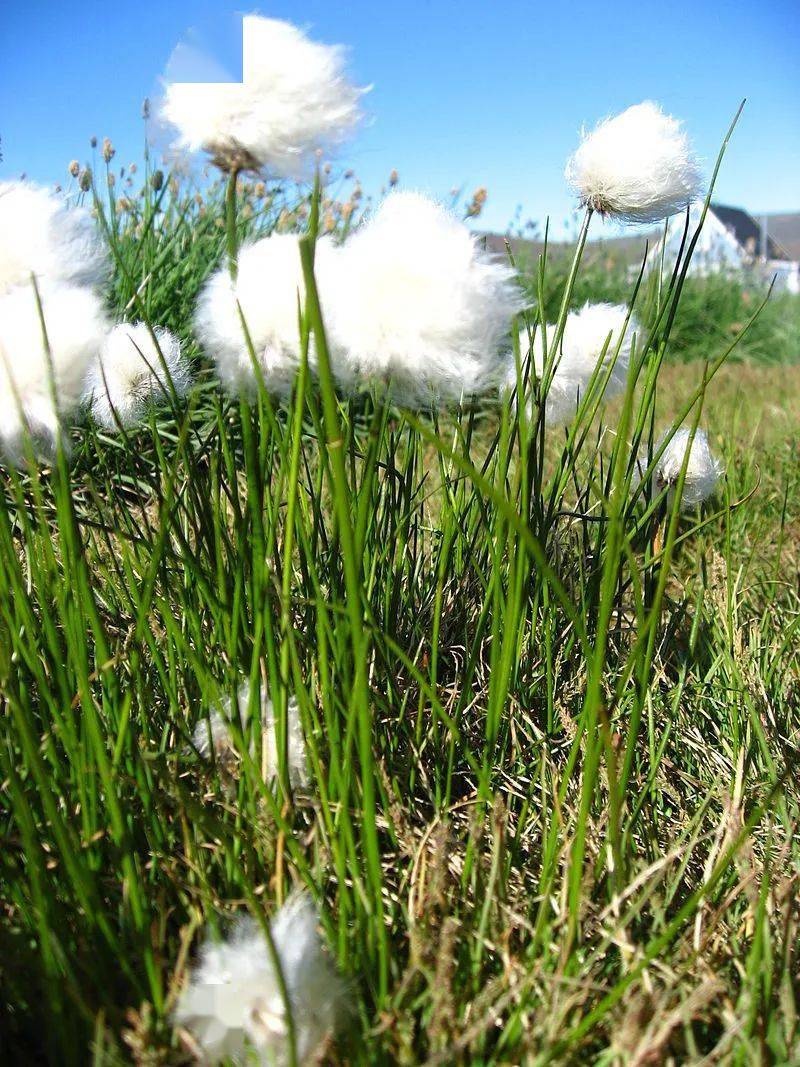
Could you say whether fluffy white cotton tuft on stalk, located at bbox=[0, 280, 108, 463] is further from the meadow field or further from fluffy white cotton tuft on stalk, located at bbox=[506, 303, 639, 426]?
fluffy white cotton tuft on stalk, located at bbox=[506, 303, 639, 426]

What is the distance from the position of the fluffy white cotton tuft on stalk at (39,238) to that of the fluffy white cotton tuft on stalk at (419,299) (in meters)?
0.32

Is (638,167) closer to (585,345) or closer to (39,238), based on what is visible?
(585,345)

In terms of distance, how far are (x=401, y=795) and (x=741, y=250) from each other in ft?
54.0

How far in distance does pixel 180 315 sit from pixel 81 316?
2333 millimetres

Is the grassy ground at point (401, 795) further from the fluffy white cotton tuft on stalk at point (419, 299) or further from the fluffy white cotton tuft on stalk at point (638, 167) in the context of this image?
the fluffy white cotton tuft on stalk at point (638, 167)

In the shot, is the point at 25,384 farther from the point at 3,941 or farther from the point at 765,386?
the point at 765,386

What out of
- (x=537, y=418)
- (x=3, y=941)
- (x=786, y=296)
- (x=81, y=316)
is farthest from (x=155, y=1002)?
(x=786, y=296)

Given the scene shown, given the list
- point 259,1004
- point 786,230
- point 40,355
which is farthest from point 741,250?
point 786,230

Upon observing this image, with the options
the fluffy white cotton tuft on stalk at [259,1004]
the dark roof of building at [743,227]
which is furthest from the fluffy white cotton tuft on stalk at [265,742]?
the dark roof of building at [743,227]

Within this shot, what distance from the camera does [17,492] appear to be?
77cm

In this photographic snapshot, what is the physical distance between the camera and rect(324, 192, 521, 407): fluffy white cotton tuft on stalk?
2.15 ft

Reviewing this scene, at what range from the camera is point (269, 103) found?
77 centimetres

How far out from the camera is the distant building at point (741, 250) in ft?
31.6

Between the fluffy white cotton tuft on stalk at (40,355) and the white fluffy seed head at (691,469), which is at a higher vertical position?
the fluffy white cotton tuft on stalk at (40,355)
